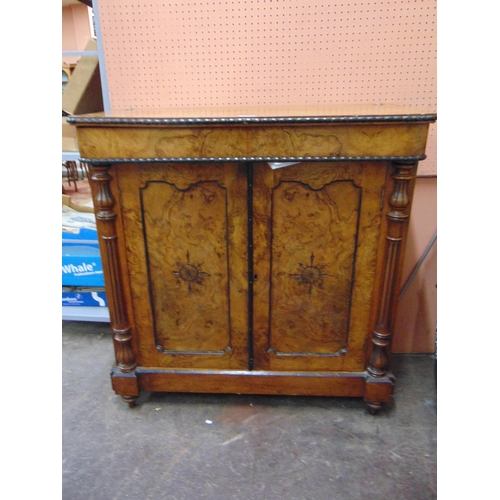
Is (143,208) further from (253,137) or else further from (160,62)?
(160,62)

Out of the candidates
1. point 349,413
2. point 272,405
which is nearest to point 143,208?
point 272,405

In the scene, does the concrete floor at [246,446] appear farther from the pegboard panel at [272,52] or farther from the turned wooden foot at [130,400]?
the pegboard panel at [272,52]

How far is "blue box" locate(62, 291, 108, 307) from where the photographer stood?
192 centimetres

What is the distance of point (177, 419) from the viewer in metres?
1.50

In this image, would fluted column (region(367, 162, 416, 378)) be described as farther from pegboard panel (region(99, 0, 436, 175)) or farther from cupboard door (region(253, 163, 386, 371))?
pegboard panel (region(99, 0, 436, 175))

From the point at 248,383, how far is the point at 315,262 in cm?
57

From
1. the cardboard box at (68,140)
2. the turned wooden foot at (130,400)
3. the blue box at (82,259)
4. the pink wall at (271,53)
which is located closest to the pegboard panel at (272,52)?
the pink wall at (271,53)

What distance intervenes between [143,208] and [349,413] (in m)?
1.16

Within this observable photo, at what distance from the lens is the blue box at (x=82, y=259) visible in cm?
181

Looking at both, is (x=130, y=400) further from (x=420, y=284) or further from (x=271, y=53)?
(x=271, y=53)

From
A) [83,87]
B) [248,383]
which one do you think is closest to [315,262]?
[248,383]

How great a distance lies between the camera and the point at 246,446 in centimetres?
138

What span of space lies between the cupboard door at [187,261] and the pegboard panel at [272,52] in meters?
0.55

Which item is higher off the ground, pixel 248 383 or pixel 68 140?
pixel 68 140
